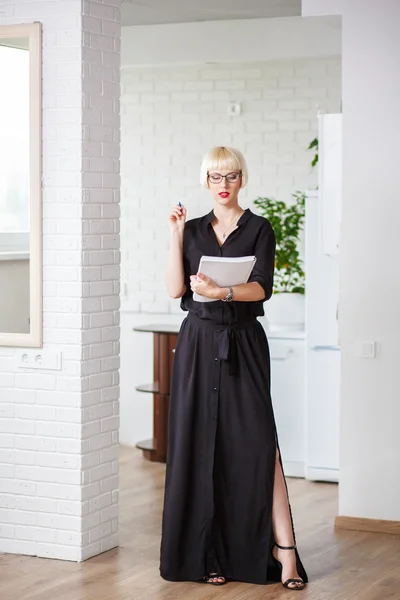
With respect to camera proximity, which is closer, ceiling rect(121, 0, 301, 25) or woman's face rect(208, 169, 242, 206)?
woman's face rect(208, 169, 242, 206)

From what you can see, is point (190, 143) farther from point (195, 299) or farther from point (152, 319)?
point (195, 299)

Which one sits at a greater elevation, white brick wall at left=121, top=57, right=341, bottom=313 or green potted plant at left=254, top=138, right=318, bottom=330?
white brick wall at left=121, top=57, right=341, bottom=313

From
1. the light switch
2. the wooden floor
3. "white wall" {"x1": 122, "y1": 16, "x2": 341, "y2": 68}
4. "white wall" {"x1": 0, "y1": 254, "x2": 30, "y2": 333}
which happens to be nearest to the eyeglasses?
"white wall" {"x1": 0, "y1": 254, "x2": 30, "y2": 333}

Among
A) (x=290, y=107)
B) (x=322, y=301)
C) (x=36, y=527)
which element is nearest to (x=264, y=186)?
(x=290, y=107)

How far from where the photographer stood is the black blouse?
14.6 ft

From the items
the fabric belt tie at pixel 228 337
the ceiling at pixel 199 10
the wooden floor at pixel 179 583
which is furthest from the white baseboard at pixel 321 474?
the ceiling at pixel 199 10

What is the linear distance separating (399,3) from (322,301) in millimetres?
1921

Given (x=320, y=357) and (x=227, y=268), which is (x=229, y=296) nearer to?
(x=227, y=268)

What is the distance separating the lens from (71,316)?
4.75 meters

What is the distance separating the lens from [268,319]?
7102mm

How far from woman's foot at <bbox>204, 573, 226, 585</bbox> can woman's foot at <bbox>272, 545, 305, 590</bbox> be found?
0.86 feet

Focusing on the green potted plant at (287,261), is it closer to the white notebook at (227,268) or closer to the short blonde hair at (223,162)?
the short blonde hair at (223,162)

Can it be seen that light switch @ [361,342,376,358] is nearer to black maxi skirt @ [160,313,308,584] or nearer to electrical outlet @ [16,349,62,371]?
black maxi skirt @ [160,313,308,584]

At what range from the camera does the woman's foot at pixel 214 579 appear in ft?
14.8
